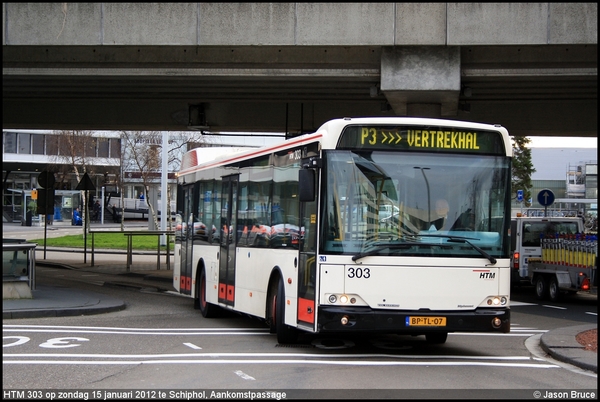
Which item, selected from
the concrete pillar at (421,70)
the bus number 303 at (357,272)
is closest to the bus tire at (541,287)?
the concrete pillar at (421,70)

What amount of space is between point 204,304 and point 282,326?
477 cm

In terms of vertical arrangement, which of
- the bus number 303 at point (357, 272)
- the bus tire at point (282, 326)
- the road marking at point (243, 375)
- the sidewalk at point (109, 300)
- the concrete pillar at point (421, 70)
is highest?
the concrete pillar at point (421, 70)

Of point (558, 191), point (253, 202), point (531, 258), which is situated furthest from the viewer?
point (558, 191)

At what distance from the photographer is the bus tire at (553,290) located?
21.5 meters

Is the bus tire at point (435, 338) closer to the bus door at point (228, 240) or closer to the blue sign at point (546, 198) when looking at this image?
the bus door at point (228, 240)

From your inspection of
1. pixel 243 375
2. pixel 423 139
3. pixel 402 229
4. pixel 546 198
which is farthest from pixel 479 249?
pixel 546 198

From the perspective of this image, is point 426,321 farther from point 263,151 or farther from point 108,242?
point 108,242

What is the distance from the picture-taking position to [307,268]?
37.8 feet

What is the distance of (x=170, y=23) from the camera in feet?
57.7

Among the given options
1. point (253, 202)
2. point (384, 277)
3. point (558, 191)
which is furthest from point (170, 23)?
point (558, 191)

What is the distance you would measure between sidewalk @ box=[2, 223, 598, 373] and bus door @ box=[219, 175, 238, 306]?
303 cm

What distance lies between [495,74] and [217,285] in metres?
7.43

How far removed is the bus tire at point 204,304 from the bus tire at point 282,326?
4270 millimetres

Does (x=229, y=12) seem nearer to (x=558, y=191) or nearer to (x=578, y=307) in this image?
(x=578, y=307)
